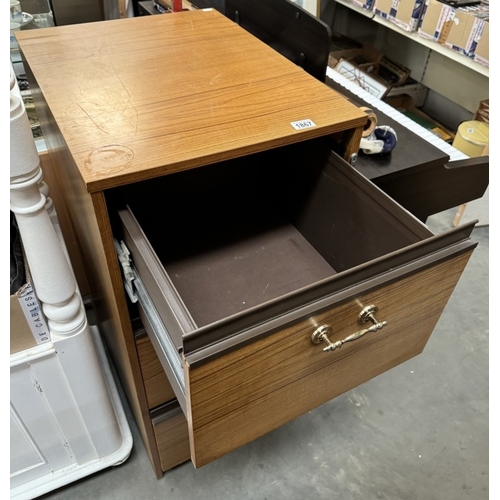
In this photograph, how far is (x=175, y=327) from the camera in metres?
0.47

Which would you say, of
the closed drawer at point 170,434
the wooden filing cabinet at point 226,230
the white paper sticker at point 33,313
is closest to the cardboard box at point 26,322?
the white paper sticker at point 33,313

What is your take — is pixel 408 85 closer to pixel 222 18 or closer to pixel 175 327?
pixel 222 18

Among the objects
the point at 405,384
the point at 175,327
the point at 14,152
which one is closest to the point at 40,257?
the point at 14,152

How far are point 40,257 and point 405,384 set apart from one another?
982 mm

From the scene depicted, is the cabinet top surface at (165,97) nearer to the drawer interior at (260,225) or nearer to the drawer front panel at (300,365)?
the drawer interior at (260,225)

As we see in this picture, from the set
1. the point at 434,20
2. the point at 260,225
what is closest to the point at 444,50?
the point at 434,20

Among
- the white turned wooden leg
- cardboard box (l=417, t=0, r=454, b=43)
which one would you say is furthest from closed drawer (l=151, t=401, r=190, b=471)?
cardboard box (l=417, t=0, r=454, b=43)

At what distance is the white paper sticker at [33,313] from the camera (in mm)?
688

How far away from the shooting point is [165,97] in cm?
67

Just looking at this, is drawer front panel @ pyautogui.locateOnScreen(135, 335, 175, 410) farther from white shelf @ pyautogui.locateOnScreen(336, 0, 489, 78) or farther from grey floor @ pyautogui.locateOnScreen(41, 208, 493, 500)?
white shelf @ pyautogui.locateOnScreen(336, 0, 489, 78)

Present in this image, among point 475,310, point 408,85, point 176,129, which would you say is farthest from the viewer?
point 408,85

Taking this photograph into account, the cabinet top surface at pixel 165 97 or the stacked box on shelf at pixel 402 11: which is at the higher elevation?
the cabinet top surface at pixel 165 97

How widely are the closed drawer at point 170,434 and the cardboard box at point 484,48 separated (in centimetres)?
135

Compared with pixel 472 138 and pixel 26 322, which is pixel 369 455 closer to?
pixel 26 322
